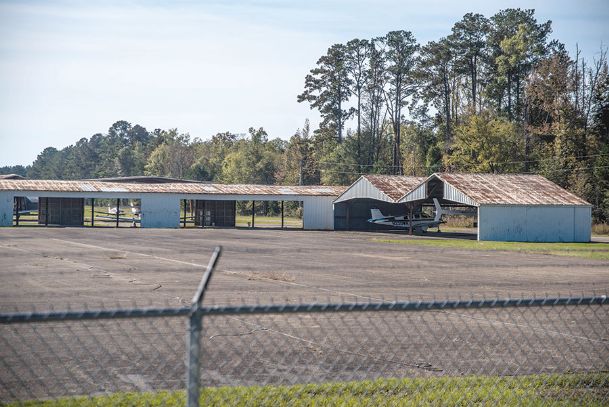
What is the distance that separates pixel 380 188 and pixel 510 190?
12.3 metres

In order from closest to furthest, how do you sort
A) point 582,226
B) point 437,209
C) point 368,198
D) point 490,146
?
point 582,226 → point 437,209 → point 368,198 → point 490,146

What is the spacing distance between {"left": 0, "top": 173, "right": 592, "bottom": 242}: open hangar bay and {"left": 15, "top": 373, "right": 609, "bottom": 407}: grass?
137ft

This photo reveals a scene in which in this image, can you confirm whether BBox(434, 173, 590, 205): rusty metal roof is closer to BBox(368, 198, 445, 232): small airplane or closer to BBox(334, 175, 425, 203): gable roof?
BBox(368, 198, 445, 232): small airplane

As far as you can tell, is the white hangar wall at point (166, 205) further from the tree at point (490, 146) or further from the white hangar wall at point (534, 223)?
the white hangar wall at point (534, 223)

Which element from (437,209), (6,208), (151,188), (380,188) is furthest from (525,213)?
(6,208)

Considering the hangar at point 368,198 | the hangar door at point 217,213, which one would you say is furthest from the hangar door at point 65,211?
the hangar at point 368,198

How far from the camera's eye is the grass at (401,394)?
8.58 metres

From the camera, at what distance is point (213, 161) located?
147 meters

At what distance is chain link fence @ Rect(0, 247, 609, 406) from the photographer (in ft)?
27.7

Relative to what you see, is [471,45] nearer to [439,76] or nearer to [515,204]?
[439,76]

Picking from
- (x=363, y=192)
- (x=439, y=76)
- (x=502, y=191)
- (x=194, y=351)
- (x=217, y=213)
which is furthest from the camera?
(x=439, y=76)

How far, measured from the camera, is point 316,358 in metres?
11.4

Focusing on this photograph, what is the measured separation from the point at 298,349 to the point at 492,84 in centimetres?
8608

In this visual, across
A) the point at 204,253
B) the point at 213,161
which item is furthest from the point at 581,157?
the point at 213,161
